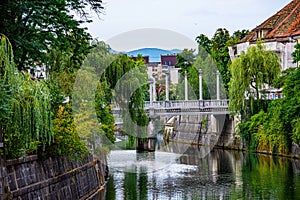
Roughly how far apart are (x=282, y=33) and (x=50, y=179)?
29.2 m

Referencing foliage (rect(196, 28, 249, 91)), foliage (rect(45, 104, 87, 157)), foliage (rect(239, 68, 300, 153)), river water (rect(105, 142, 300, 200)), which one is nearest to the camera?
foliage (rect(45, 104, 87, 157))

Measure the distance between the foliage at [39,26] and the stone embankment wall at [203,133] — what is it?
60.9ft

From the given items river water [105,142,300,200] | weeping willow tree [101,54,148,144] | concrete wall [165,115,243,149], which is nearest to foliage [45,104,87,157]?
river water [105,142,300,200]

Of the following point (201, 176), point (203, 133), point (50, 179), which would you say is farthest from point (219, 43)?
point (50, 179)

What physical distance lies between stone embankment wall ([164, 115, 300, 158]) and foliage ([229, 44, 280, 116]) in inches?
141

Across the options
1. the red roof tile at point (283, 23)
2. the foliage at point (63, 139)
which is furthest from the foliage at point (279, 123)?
the foliage at point (63, 139)

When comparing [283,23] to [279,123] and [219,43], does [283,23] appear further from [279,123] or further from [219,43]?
[219,43]

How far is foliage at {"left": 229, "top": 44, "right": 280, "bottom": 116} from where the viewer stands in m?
40.7

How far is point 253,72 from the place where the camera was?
134ft

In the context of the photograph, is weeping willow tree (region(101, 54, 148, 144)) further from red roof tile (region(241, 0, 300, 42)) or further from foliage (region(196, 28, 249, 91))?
foliage (region(196, 28, 249, 91))

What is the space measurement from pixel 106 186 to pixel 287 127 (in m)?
13.0

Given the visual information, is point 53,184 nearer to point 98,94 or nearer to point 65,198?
point 65,198

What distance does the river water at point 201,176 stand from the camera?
24.2 meters

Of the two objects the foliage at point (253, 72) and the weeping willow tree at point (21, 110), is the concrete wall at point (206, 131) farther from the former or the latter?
the weeping willow tree at point (21, 110)
